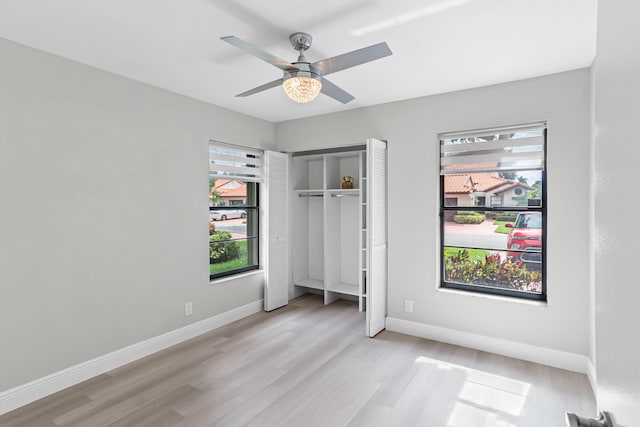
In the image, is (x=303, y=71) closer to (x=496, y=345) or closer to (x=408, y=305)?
(x=408, y=305)

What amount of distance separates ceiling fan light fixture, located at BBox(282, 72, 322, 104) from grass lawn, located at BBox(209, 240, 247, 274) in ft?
8.53

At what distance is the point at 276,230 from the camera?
185 inches

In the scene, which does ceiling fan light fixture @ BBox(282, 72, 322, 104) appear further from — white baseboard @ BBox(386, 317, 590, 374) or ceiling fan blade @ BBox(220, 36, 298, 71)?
white baseboard @ BBox(386, 317, 590, 374)

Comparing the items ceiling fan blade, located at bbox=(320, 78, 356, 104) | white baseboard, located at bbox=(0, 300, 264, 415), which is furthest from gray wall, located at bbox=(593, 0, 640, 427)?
white baseboard, located at bbox=(0, 300, 264, 415)

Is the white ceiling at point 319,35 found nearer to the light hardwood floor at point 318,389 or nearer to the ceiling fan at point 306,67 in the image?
the ceiling fan at point 306,67

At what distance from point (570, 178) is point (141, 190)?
13.0ft

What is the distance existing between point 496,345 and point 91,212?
395 cm

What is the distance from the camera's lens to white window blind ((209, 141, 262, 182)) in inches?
158

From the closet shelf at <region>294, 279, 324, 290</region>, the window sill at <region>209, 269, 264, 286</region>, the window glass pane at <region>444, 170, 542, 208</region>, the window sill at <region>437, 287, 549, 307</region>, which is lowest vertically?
the closet shelf at <region>294, 279, 324, 290</region>

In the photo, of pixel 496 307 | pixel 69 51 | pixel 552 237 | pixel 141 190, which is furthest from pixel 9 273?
pixel 552 237

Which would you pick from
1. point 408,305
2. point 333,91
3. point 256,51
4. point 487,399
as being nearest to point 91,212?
point 256,51

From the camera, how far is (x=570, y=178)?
2.97 m

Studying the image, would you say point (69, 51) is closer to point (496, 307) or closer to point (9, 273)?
point (9, 273)

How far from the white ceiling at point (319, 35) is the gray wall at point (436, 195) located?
0.25 meters
